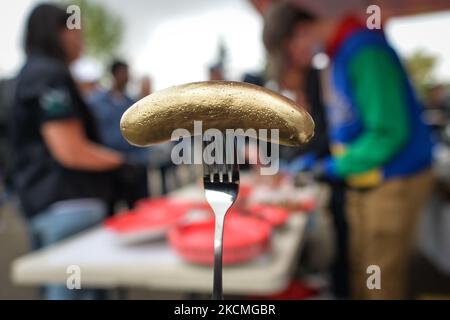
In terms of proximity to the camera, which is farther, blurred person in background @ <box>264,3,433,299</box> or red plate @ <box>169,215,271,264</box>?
blurred person in background @ <box>264,3,433,299</box>

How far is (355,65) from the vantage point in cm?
87

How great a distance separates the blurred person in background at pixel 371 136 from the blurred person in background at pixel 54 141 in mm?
452

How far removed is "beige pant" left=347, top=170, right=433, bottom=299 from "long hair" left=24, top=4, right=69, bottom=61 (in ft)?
2.65

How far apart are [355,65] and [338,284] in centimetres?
73

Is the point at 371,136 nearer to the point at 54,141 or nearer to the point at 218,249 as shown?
the point at 54,141

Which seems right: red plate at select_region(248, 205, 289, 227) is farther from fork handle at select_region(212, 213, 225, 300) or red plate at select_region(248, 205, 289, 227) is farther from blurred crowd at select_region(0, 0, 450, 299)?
fork handle at select_region(212, 213, 225, 300)

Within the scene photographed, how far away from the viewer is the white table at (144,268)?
68 cm

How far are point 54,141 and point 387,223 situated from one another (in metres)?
0.82

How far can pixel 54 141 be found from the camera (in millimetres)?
873

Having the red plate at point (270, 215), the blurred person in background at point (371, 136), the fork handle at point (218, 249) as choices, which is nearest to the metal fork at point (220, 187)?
the fork handle at point (218, 249)

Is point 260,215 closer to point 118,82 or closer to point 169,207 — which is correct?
point 169,207

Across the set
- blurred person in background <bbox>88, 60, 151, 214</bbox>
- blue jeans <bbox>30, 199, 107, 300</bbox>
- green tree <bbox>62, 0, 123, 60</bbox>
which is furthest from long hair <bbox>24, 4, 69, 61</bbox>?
green tree <bbox>62, 0, 123, 60</bbox>

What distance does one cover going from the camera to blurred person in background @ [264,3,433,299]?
2.88ft

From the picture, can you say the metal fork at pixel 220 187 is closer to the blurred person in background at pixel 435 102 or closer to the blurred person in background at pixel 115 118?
the blurred person in background at pixel 115 118
